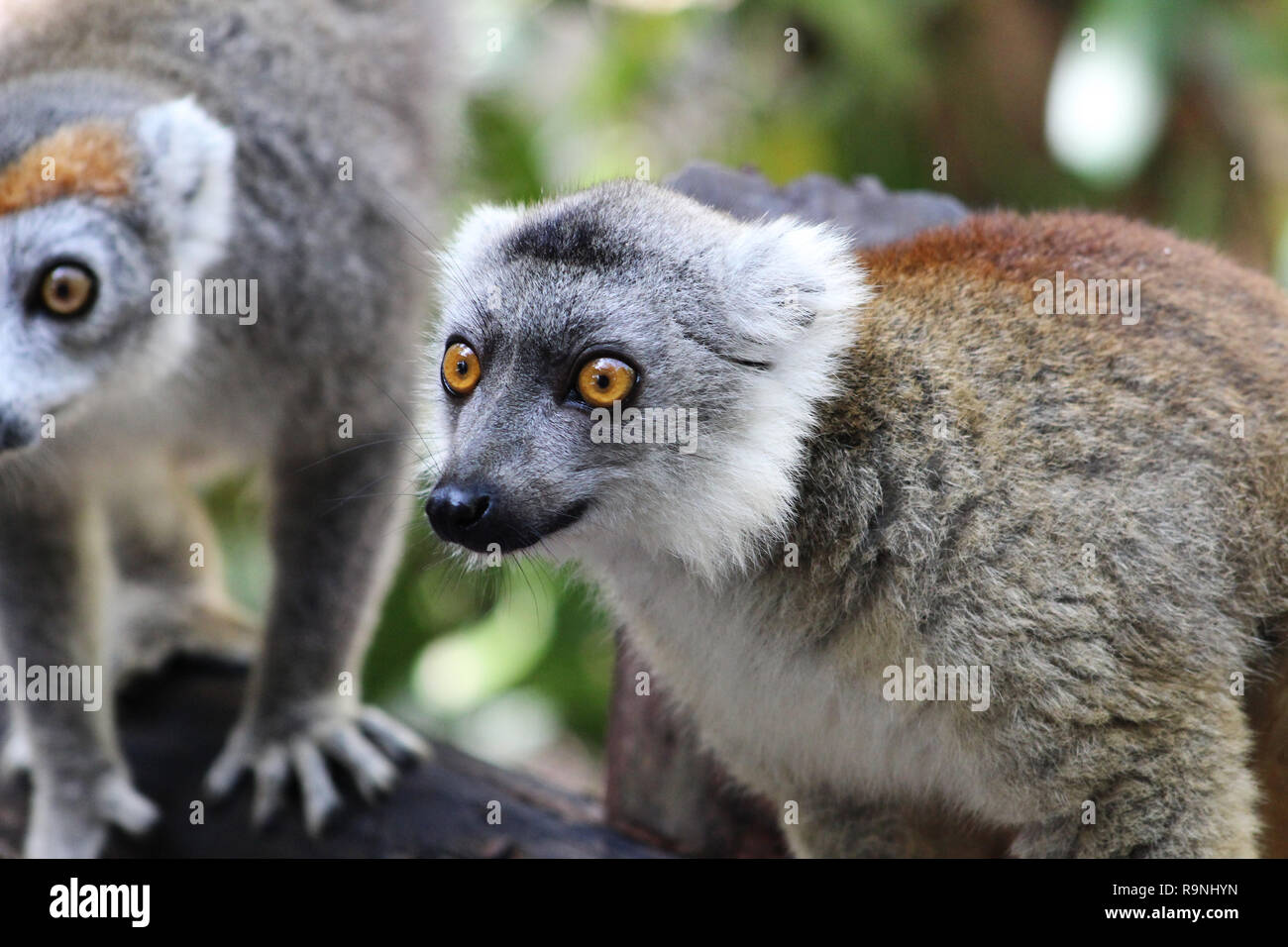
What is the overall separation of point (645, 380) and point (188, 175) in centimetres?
198

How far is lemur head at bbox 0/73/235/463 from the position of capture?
151 inches

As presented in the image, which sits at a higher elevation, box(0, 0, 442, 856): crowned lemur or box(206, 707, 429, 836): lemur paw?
box(0, 0, 442, 856): crowned lemur

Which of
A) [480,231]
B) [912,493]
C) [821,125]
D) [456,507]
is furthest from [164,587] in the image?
[821,125]

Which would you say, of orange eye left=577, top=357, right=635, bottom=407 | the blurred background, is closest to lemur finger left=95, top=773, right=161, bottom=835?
the blurred background

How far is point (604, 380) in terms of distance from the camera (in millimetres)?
2904

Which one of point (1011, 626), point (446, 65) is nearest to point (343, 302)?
point (446, 65)

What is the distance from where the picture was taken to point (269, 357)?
4605mm

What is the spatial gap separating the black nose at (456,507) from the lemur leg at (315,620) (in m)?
1.91

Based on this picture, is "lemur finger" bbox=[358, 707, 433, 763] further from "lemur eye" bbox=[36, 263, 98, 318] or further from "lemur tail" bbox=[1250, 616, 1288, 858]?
"lemur tail" bbox=[1250, 616, 1288, 858]

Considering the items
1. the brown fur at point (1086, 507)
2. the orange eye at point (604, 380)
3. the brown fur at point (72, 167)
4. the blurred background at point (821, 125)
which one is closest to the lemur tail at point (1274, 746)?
the brown fur at point (1086, 507)

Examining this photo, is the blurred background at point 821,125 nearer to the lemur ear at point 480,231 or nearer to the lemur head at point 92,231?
the lemur head at point 92,231

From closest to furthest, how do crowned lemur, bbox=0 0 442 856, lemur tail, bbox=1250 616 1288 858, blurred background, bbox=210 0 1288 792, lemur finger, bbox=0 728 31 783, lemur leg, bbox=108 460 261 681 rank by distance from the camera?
lemur tail, bbox=1250 616 1288 858, crowned lemur, bbox=0 0 442 856, lemur finger, bbox=0 728 31 783, lemur leg, bbox=108 460 261 681, blurred background, bbox=210 0 1288 792

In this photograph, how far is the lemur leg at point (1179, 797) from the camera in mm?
2822

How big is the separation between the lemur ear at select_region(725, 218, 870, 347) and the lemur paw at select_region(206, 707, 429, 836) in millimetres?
2343
